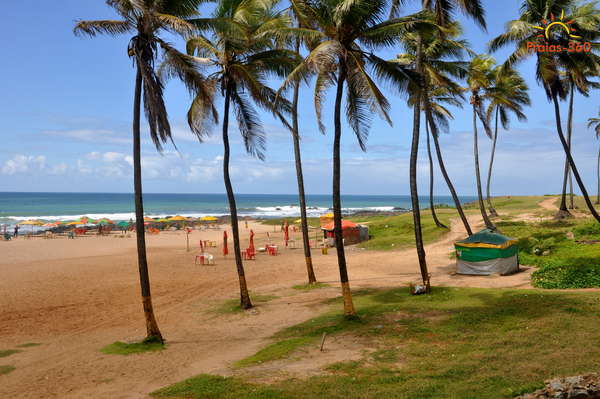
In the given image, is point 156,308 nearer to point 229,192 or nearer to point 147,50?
point 229,192

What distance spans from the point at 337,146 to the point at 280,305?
21.0ft

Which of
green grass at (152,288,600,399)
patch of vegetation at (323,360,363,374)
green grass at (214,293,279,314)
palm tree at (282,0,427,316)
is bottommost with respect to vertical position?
green grass at (214,293,279,314)

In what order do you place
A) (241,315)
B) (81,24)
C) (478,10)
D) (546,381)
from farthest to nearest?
(478,10) → (241,315) → (81,24) → (546,381)

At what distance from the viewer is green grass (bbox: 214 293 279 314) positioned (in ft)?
48.5

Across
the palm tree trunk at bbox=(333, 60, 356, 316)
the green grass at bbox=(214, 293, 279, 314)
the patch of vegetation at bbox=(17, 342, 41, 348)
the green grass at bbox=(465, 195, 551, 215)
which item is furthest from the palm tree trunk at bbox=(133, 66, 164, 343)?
the green grass at bbox=(465, 195, 551, 215)

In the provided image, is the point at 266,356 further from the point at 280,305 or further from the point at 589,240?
Result: the point at 589,240

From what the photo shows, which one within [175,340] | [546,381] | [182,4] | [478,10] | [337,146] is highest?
[478,10]

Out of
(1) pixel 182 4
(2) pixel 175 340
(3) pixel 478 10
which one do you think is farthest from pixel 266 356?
(3) pixel 478 10

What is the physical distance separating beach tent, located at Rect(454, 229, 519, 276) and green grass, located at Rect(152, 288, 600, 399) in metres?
4.34

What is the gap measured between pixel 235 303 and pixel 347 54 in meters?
9.65

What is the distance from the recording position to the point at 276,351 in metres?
9.77

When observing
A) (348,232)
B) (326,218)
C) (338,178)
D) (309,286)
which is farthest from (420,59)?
(326,218)

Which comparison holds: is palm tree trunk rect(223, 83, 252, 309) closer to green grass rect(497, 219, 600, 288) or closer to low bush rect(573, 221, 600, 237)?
green grass rect(497, 219, 600, 288)

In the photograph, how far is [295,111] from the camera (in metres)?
17.8
